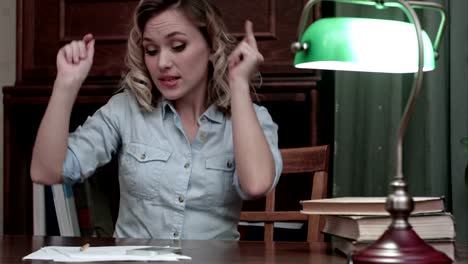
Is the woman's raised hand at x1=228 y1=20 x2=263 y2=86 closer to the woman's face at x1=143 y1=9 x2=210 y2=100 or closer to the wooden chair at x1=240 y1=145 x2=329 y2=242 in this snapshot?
the woman's face at x1=143 y1=9 x2=210 y2=100

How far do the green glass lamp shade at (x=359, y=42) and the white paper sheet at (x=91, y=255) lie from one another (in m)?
0.34

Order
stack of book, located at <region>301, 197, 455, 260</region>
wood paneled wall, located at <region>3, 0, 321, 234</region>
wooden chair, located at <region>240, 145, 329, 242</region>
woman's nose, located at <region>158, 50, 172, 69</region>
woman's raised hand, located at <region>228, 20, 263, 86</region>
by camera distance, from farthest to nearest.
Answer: wood paneled wall, located at <region>3, 0, 321, 234</region>, wooden chair, located at <region>240, 145, 329, 242</region>, woman's nose, located at <region>158, 50, 172, 69</region>, woman's raised hand, located at <region>228, 20, 263, 86</region>, stack of book, located at <region>301, 197, 455, 260</region>

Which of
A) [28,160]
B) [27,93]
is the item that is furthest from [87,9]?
[28,160]

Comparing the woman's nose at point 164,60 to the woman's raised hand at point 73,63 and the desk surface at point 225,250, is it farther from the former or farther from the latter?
the desk surface at point 225,250

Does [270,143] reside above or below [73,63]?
below

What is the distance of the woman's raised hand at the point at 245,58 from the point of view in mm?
1637

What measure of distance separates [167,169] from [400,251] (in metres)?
0.99

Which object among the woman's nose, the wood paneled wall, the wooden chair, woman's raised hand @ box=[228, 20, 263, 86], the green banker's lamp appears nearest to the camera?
the green banker's lamp

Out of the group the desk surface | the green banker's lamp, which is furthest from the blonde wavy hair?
the green banker's lamp

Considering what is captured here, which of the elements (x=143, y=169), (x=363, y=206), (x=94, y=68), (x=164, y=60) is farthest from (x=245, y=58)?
(x=94, y=68)

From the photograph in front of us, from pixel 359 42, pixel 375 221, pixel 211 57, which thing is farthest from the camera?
pixel 211 57

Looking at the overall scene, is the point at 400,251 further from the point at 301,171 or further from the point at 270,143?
the point at 301,171

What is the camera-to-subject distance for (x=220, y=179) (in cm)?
186

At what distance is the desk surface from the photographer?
4.09ft
